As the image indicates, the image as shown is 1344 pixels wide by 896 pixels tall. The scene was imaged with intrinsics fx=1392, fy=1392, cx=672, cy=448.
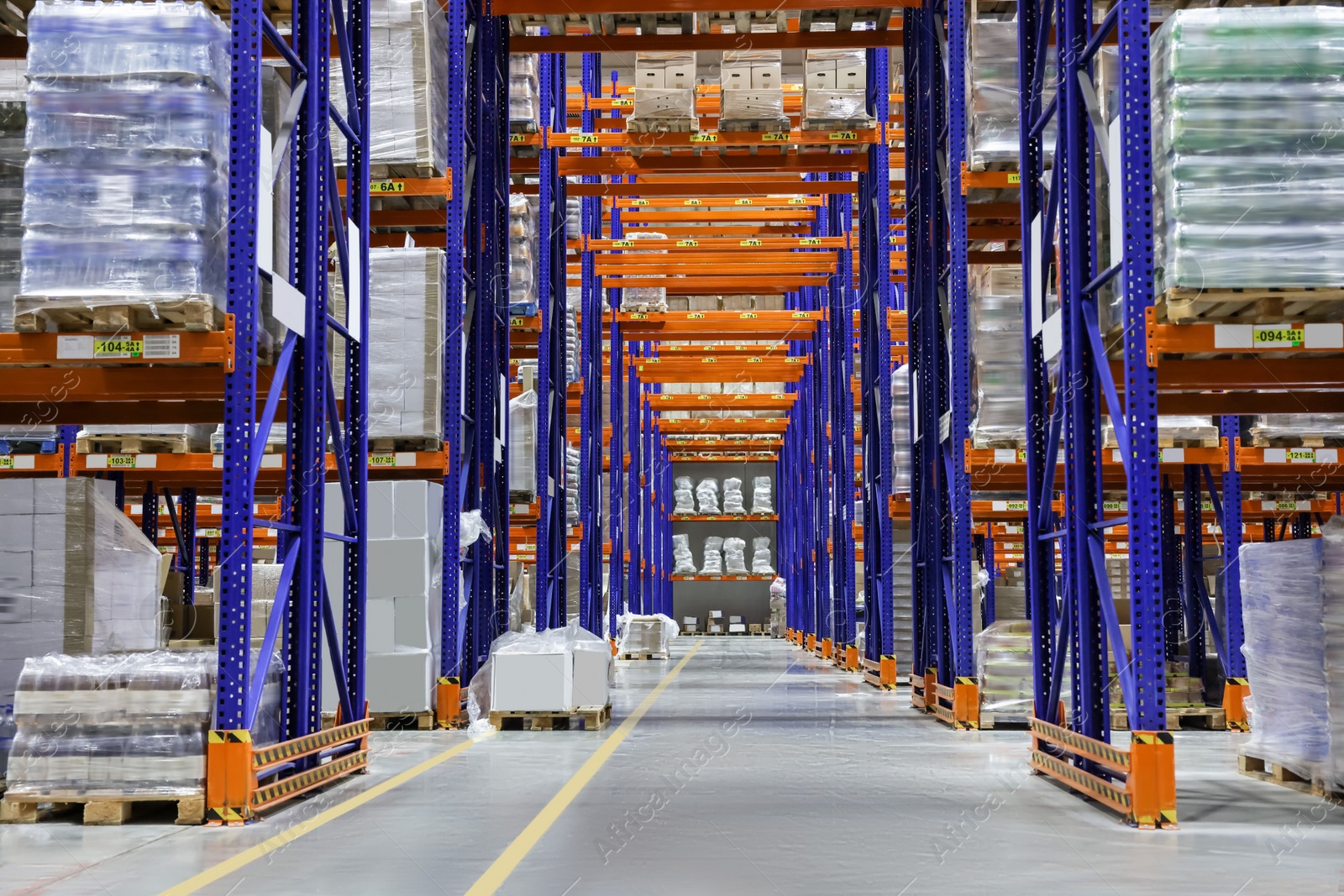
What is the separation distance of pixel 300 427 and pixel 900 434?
Result: 30.8ft

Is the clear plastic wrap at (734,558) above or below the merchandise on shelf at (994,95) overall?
below

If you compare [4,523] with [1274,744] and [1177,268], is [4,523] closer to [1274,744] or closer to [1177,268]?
[1177,268]

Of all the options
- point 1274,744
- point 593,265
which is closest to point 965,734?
point 1274,744

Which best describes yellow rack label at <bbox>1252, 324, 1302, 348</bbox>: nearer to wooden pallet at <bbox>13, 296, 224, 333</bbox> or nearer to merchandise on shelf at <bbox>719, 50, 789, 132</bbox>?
wooden pallet at <bbox>13, 296, 224, 333</bbox>

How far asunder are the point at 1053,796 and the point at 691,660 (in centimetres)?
1680

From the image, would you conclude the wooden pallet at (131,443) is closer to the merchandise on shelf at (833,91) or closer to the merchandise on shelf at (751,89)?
the merchandise on shelf at (751,89)

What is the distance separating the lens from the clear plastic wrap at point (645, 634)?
24156mm

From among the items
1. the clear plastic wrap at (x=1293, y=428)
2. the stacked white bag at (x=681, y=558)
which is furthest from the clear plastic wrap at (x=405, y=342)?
the stacked white bag at (x=681, y=558)

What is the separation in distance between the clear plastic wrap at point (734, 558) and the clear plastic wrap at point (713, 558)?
0.17 metres

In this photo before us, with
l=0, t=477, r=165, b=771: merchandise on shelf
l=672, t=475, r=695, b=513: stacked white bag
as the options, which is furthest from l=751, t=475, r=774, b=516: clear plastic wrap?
l=0, t=477, r=165, b=771: merchandise on shelf

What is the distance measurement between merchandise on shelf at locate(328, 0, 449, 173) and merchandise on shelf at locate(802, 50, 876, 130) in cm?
526

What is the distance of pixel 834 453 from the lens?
22219 millimetres

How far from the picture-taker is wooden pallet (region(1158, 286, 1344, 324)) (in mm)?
5906

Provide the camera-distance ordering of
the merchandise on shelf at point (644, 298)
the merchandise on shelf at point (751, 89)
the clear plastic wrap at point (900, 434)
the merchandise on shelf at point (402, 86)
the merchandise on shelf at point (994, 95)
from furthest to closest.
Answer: the merchandise on shelf at point (644, 298), the clear plastic wrap at point (900, 434), the merchandise on shelf at point (751, 89), the merchandise on shelf at point (402, 86), the merchandise on shelf at point (994, 95)
